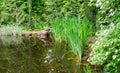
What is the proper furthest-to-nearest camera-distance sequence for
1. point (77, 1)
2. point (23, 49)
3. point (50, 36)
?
point (77, 1), point (50, 36), point (23, 49)

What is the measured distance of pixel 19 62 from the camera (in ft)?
19.7

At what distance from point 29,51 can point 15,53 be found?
42 cm

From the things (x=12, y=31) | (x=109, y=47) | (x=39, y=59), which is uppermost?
(x=109, y=47)

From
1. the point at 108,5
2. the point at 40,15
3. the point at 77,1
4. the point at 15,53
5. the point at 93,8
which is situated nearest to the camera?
the point at 108,5

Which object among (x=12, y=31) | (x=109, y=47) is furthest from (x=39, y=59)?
(x=12, y=31)

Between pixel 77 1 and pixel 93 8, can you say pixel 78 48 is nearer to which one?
pixel 93 8

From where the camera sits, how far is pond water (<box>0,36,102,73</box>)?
533cm

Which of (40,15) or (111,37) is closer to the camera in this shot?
(111,37)

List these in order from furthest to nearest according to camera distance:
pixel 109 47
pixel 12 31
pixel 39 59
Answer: pixel 12 31 < pixel 39 59 < pixel 109 47

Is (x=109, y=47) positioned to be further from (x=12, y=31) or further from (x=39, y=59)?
(x=12, y=31)

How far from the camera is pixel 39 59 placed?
245 inches

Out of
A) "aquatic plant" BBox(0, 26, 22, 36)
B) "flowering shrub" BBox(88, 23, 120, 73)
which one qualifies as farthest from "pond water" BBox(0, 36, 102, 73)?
"aquatic plant" BBox(0, 26, 22, 36)

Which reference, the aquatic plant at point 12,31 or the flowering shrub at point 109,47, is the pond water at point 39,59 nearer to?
the flowering shrub at point 109,47

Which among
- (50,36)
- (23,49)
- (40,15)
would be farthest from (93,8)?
(40,15)
